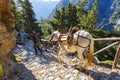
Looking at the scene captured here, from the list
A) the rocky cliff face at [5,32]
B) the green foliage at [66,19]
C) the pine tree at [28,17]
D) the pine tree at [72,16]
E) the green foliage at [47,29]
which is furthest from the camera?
the pine tree at [28,17]

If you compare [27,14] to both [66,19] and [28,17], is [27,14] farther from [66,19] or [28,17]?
[66,19]

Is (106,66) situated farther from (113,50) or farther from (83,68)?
(113,50)

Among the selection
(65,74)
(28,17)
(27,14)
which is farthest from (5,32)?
(27,14)

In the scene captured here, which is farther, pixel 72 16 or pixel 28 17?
pixel 28 17

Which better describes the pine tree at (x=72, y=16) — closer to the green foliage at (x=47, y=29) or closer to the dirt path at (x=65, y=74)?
the green foliage at (x=47, y=29)

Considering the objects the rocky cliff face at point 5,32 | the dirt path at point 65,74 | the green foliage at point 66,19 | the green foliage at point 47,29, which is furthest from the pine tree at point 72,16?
the rocky cliff face at point 5,32

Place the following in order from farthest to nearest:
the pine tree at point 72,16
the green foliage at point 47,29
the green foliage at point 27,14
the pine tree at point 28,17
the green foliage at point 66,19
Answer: the pine tree at point 28,17 < the green foliage at point 27,14 < the green foliage at point 47,29 < the pine tree at point 72,16 < the green foliage at point 66,19

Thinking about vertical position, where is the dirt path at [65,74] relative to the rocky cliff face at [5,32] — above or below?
below

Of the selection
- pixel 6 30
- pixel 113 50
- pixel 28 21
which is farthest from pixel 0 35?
pixel 28 21

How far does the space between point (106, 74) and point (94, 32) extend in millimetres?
26774

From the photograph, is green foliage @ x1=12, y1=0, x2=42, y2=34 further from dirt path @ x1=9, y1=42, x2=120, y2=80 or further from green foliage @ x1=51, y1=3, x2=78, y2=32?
dirt path @ x1=9, y1=42, x2=120, y2=80

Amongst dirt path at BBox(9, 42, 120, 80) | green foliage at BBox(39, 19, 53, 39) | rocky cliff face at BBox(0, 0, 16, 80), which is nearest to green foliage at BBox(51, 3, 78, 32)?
green foliage at BBox(39, 19, 53, 39)

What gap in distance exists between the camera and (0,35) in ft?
36.0

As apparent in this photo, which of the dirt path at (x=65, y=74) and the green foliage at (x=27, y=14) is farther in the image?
the green foliage at (x=27, y=14)
